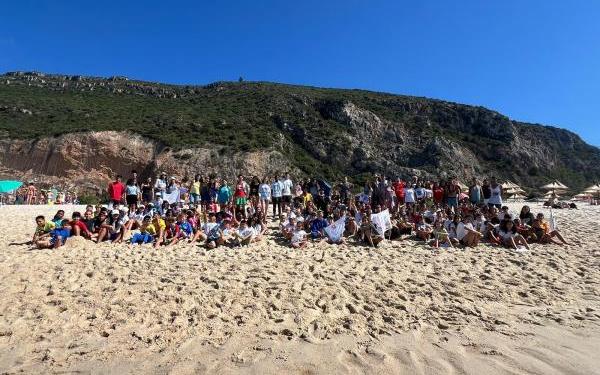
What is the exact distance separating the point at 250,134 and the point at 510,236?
34.8 metres

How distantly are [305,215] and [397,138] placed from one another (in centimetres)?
4179

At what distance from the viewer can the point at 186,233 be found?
9148mm

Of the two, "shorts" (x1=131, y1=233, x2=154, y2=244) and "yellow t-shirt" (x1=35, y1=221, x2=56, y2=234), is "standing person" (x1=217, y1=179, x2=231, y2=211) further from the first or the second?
"yellow t-shirt" (x1=35, y1=221, x2=56, y2=234)

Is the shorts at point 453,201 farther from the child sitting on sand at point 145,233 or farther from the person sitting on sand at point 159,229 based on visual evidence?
the child sitting on sand at point 145,233

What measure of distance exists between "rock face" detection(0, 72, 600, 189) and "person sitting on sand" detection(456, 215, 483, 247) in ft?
92.0

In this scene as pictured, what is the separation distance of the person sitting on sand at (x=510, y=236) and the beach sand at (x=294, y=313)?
1.10 meters

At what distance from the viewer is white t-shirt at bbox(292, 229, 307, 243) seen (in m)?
8.87

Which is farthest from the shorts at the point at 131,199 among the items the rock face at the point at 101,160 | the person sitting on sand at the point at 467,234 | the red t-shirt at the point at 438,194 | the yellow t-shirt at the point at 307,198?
the rock face at the point at 101,160

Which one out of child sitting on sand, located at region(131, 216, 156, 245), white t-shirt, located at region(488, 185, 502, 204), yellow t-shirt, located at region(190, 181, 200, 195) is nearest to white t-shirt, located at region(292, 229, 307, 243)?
child sitting on sand, located at region(131, 216, 156, 245)

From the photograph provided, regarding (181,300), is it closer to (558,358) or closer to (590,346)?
(558,358)

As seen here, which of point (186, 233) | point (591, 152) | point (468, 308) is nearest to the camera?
point (468, 308)

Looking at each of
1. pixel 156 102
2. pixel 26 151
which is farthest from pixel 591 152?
pixel 26 151

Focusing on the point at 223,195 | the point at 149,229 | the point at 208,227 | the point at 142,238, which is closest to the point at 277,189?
the point at 223,195

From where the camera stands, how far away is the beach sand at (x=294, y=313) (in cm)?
396
